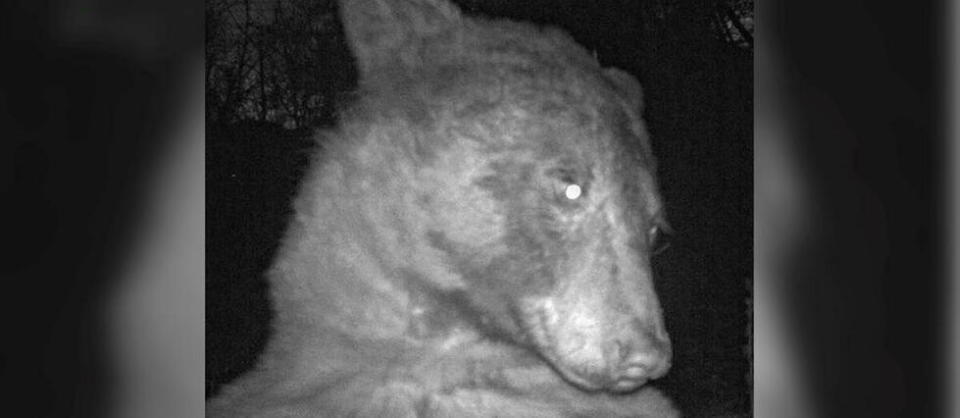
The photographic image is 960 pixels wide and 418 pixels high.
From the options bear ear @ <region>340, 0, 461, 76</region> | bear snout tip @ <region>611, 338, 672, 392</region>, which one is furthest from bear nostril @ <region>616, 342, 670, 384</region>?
bear ear @ <region>340, 0, 461, 76</region>

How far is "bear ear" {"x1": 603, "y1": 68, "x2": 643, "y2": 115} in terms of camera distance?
2189 mm

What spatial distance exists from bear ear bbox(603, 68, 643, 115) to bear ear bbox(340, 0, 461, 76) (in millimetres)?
359

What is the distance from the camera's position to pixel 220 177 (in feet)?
7.04

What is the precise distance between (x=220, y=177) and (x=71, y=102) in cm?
38

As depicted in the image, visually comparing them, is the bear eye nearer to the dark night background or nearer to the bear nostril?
the dark night background

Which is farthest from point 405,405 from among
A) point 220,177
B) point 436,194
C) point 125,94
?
point 125,94

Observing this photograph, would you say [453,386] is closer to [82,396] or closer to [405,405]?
[405,405]

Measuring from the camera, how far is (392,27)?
216cm

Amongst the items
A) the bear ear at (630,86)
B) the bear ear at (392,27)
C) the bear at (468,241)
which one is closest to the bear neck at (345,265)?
the bear at (468,241)

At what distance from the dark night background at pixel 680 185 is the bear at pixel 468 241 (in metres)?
0.04

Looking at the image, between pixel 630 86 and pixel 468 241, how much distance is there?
49 centimetres

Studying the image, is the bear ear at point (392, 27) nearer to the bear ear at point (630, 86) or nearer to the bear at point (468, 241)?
the bear at point (468, 241)

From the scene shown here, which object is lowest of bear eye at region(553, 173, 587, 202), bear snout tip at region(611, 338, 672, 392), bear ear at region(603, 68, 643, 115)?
bear snout tip at region(611, 338, 672, 392)

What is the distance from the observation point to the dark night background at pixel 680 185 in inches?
84.6
